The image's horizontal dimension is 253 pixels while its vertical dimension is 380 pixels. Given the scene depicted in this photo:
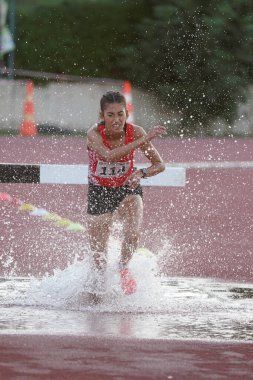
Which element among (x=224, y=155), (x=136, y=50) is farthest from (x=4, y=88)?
(x=224, y=155)

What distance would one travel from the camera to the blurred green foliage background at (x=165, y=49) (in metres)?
30.4

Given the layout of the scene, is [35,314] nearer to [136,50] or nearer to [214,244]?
[214,244]

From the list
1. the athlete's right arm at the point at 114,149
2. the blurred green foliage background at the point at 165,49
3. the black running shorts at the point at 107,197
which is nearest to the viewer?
the athlete's right arm at the point at 114,149

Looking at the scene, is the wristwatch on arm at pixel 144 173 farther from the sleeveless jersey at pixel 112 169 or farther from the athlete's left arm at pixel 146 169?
the sleeveless jersey at pixel 112 169

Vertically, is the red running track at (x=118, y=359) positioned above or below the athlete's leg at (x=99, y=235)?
below

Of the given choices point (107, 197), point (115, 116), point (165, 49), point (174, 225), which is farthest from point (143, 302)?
point (165, 49)

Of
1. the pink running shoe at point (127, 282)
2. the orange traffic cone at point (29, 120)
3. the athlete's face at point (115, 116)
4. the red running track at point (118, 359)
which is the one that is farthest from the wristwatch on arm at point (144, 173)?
the orange traffic cone at point (29, 120)

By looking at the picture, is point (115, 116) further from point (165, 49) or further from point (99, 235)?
point (165, 49)

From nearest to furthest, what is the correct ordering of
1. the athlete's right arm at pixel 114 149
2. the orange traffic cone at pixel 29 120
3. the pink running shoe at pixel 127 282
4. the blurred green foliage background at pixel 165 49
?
1. the athlete's right arm at pixel 114 149
2. the pink running shoe at pixel 127 282
3. the orange traffic cone at pixel 29 120
4. the blurred green foliage background at pixel 165 49

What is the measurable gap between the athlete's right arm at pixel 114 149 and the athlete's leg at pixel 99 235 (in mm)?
363

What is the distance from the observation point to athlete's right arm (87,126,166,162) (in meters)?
8.23

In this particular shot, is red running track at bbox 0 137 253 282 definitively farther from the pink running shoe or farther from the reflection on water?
the pink running shoe

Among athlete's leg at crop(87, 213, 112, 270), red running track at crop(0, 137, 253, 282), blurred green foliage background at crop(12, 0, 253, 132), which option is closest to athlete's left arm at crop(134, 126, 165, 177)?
athlete's leg at crop(87, 213, 112, 270)

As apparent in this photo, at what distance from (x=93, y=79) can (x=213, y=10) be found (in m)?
3.08
